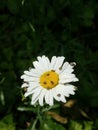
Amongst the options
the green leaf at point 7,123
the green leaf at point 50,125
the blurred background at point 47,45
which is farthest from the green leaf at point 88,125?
the green leaf at point 7,123

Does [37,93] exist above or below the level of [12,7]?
below

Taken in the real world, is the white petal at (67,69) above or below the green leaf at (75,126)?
above

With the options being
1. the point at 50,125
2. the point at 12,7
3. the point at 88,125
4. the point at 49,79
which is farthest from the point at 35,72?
the point at 12,7

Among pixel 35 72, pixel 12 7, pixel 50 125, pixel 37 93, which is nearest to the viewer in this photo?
pixel 37 93

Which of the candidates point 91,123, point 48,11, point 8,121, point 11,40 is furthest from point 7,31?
point 91,123

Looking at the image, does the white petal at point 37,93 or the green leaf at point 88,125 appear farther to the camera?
the green leaf at point 88,125

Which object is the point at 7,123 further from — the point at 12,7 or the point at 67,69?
the point at 12,7

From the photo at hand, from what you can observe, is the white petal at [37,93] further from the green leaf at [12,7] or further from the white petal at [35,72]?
the green leaf at [12,7]

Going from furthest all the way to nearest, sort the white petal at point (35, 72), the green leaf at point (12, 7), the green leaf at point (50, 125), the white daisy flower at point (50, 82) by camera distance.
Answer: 1. the green leaf at point (12, 7)
2. the green leaf at point (50, 125)
3. the white petal at point (35, 72)
4. the white daisy flower at point (50, 82)
